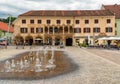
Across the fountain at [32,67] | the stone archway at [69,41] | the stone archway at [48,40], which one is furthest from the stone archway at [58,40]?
the fountain at [32,67]

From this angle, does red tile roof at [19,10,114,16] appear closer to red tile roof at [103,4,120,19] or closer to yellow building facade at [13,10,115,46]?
→ yellow building facade at [13,10,115,46]

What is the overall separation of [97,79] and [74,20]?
237 ft

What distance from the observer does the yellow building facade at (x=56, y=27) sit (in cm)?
8494

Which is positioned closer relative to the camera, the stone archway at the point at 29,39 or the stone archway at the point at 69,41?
the stone archway at the point at 29,39

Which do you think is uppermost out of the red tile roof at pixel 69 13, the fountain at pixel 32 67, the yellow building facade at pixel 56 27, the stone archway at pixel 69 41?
the red tile roof at pixel 69 13

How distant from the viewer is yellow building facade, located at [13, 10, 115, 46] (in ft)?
279

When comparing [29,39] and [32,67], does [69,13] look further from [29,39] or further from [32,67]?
[32,67]

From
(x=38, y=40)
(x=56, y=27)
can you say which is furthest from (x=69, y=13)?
(x=38, y=40)

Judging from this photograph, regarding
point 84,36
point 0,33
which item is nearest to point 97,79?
point 84,36

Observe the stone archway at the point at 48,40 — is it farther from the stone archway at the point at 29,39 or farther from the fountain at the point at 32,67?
the fountain at the point at 32,67

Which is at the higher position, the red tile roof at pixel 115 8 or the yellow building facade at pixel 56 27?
the red tile roof at pixel 115 8

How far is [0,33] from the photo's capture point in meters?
94.9

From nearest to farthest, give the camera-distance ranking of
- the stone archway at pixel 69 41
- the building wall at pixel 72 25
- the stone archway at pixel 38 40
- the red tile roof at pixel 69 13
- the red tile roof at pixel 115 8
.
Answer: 1. the building wall at pixel 72 25
2. the stone archway at pixel 38 40
3. the red tile roof at pixel 69 13
4. the stone archway at pixel 69 41
5. the red tile roof at pixel 115 8

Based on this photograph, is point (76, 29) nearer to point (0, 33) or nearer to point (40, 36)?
point (40, 36)
